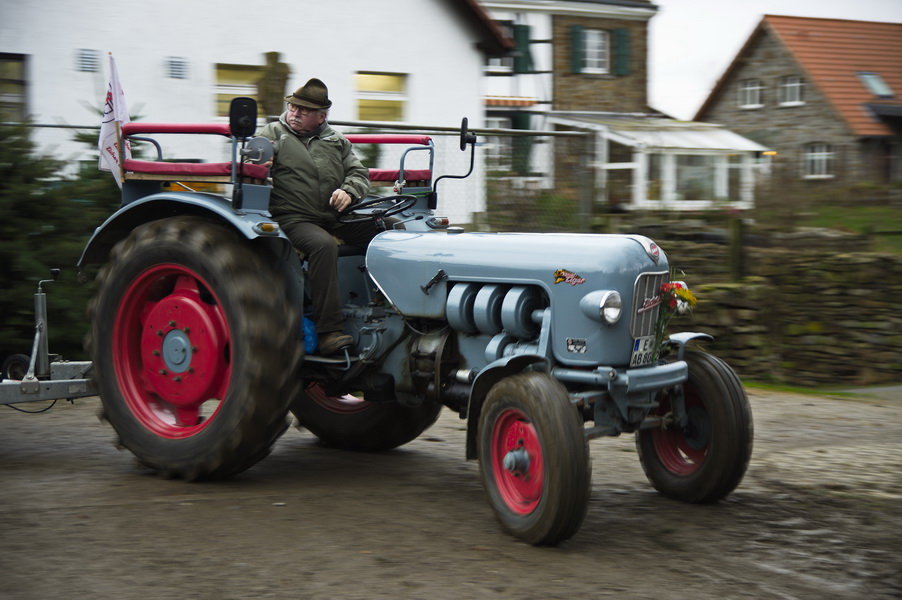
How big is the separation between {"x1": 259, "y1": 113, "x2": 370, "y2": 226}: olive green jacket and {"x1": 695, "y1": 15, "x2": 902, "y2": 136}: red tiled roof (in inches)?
1168

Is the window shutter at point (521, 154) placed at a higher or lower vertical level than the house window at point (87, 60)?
lower

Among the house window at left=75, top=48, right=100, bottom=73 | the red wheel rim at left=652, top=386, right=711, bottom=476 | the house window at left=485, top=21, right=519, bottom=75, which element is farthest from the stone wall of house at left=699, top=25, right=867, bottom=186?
the red wheel rim at left=652, top=386, right=711, bottom=476

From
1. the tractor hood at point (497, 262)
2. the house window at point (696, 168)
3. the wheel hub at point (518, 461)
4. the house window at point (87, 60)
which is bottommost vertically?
the wheel hub at point (518, 461)

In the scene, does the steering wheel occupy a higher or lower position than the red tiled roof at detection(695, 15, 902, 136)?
lower

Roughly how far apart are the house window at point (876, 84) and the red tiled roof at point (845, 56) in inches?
4.9

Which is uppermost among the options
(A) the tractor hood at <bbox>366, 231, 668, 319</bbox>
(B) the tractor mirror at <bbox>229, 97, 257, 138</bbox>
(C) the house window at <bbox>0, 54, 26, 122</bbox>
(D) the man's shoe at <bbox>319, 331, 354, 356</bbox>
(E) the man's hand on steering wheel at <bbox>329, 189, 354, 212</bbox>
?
(C) the house window at <bbox>0, 54, 26, 122</bbox>

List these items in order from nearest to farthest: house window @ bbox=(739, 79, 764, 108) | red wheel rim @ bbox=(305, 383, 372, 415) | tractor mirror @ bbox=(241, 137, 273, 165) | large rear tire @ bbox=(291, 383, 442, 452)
Answer: tractor mirror @ bbox=(241, 137, 273, 165) → large rear tire @ bbox=(291, 383, 442, 452) → red wheel rim @ bbox=(305, 383, 372, 415) → house window @ bbox=(739, 79, 764, 108)

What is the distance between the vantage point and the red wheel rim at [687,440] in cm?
536

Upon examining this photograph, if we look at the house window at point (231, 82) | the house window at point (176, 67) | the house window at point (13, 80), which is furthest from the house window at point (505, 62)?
the house window at point (13, 80)

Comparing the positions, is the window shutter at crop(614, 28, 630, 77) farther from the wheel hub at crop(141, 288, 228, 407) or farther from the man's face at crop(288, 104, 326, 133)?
the wheel hub at crop(141, 288, 228, 407)

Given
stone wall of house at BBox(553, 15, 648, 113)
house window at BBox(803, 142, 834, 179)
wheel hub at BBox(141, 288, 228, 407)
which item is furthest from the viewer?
house window at BBox(803, 142, 834, 179)

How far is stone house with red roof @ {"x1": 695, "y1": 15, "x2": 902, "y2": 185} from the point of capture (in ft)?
108

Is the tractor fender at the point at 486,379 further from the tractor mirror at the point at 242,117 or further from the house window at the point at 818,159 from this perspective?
the house window at the point at 818,159

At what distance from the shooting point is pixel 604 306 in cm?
476
